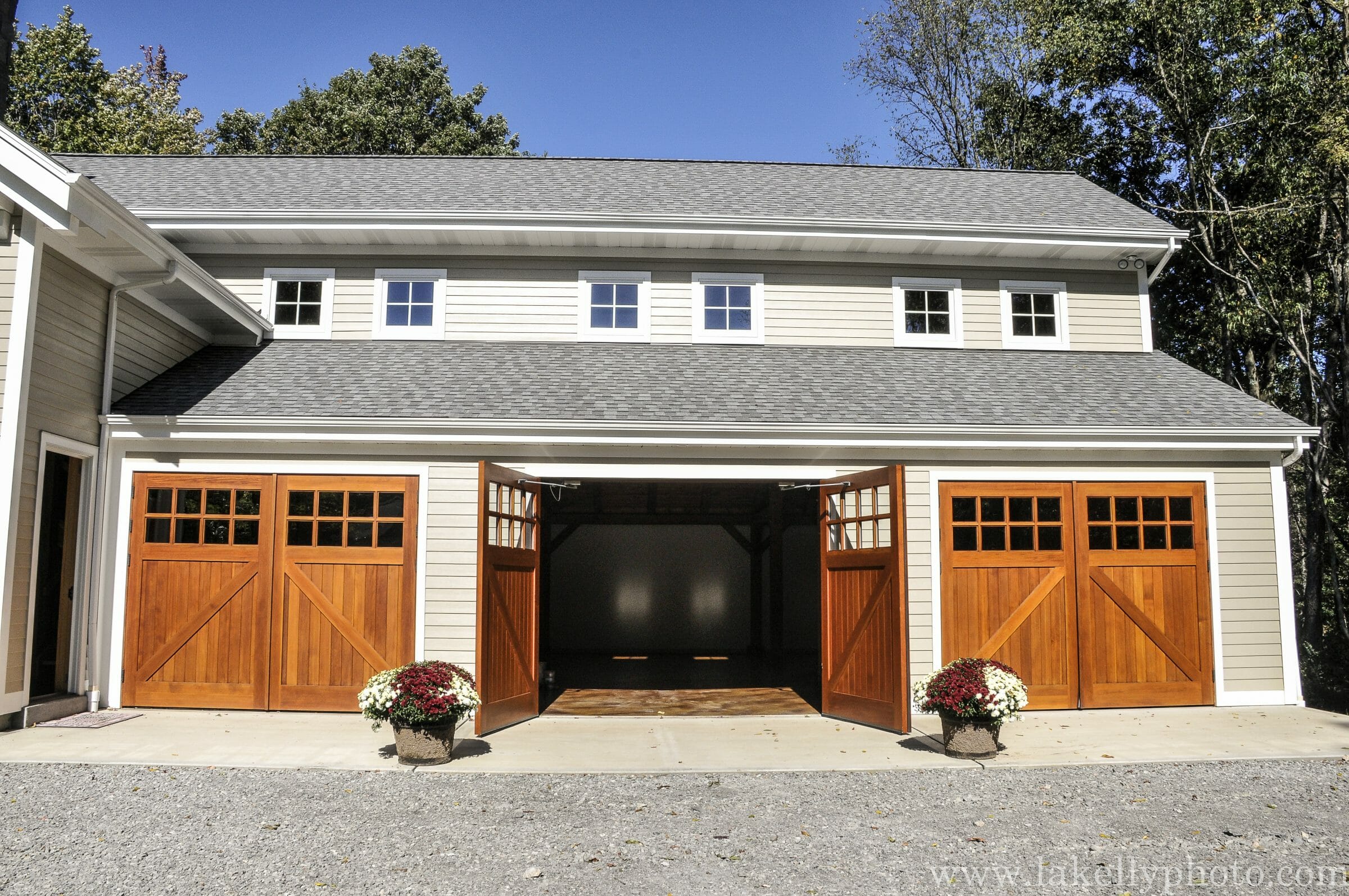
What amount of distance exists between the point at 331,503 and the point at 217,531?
108 cm

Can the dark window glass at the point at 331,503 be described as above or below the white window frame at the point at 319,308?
below

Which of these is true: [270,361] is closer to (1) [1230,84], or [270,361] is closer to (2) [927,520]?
(2) [927,520]

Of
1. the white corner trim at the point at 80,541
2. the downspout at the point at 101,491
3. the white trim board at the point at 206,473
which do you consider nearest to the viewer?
the white corner trim at the point at 80,541

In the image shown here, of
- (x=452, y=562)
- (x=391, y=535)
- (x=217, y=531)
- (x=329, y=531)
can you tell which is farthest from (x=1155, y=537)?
(x=217, y=531)

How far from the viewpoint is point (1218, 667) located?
9219 mm

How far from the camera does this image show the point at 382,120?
26.6 meters

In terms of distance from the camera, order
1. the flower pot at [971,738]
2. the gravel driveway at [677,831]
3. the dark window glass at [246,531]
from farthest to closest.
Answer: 1. the dark window glass at [246,531]
2. the flower pot at [971,738]
3. the gravel driveway at [677,831]

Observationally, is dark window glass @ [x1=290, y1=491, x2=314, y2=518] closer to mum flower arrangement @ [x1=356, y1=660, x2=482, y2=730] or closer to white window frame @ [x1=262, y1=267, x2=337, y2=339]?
mum flower arrangement @ [x1=356, y1=660, x2=482, y2=730]

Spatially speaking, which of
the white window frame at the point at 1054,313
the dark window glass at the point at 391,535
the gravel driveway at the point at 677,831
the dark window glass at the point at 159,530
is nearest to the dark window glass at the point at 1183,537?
the gravel driveway at the point at 677,831

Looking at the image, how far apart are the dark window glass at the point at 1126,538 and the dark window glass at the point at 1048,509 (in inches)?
24.3

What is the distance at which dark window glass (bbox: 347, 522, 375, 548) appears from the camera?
8.88 meters

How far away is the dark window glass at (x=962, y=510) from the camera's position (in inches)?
361

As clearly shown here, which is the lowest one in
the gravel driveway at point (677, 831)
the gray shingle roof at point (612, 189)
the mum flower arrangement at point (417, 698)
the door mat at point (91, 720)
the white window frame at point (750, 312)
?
the gravel driveway at point (677, 831)

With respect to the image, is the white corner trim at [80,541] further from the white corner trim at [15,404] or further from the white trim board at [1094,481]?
the white trim board at [1094,481]
